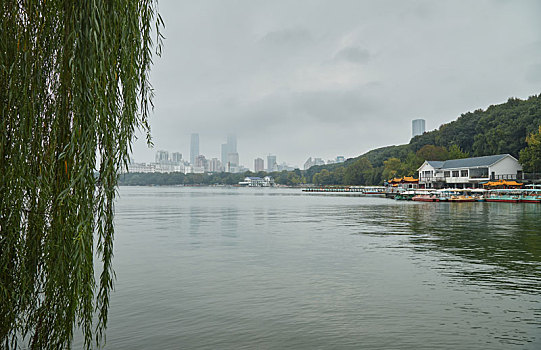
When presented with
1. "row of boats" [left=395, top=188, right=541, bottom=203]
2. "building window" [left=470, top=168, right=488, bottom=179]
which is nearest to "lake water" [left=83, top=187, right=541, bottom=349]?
"row of boats" [left=395, top=188, right=541, bottom=203]

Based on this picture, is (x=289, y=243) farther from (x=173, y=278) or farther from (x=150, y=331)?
(x=150, y=331)

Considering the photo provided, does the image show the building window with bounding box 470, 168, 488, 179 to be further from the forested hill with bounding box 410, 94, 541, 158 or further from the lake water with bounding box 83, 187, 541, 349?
the lake water with bounding box 83, 187, 541, 349

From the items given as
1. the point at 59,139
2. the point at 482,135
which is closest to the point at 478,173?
the point at 482,135

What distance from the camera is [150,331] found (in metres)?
9.24

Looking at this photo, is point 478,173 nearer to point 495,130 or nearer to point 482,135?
point 495,130

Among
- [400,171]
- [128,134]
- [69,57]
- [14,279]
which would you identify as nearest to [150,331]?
[14,279]

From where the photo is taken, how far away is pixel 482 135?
99.4 metres

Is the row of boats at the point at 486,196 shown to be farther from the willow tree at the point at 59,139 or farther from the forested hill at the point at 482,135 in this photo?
the willow tree at the point at 59,139

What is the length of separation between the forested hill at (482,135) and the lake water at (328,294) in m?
75.7

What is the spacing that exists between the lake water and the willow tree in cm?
384

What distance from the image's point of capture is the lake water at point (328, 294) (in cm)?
894

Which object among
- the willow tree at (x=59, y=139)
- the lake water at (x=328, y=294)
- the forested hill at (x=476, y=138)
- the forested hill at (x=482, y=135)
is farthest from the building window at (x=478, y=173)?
the willow tree at (x=59, y=139)

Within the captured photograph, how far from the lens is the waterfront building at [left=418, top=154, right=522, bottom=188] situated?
257 feet

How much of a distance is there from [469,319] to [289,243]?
13.3 m
